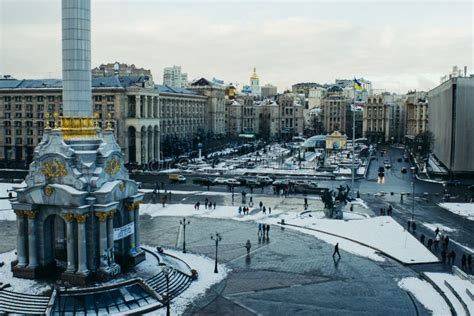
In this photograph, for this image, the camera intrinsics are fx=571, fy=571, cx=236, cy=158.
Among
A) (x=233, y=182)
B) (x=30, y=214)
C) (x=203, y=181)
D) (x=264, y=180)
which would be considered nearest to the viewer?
(x=30, y=214)

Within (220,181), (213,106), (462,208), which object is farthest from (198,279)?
(213,106)

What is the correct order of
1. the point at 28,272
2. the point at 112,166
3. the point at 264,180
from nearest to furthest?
the point at 28,272 → the point at 112,166 → the point at 264,180

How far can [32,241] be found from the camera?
34.6m

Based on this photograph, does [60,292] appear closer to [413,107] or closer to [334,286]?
[334,286]

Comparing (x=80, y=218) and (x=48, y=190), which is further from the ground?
(x=48, y=190)

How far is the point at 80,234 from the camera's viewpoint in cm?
3334

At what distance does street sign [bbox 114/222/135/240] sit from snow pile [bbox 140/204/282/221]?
20.1 meters

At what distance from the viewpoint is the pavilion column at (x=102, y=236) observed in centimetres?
3381

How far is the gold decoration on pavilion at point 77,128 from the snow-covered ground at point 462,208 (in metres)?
39.8

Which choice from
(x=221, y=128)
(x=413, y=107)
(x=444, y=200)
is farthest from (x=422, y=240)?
(x=413, y=107)

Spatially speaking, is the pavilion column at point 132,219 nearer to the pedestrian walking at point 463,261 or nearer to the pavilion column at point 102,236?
the pavilion column at point 102,236

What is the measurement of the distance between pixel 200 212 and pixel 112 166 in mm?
24847

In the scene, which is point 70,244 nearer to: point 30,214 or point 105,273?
point 105,273

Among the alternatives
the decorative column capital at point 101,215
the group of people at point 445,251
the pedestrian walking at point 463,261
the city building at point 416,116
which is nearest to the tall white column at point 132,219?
the decorative column capital at point 101,215
